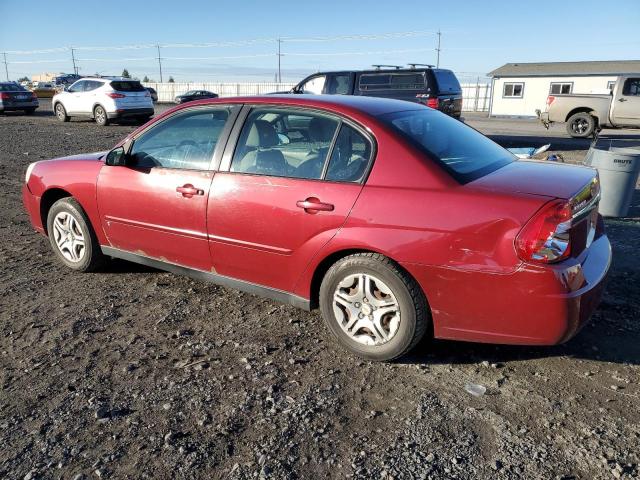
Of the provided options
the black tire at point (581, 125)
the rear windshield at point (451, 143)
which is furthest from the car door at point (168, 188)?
the black tire at point (581, 125)

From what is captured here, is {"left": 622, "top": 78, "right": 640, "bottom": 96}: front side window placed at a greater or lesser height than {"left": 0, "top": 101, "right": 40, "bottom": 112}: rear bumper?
greater

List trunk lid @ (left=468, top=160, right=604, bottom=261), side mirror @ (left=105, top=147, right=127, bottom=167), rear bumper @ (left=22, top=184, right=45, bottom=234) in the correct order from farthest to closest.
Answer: rear bumper @ (left=22, top=184, right=45, bottom=234)
side mirror @ (left=105, top=147, right=127, bottom=167)
trunk lid @ (left=468, top=160, right=604, bottom=261)

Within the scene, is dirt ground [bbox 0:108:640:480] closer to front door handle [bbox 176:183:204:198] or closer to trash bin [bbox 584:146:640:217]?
front door handle [bbox 176:183:204:198]

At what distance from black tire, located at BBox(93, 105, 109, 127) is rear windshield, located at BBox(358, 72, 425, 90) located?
11080mm

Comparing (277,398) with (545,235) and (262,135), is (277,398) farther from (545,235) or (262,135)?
(262,135)

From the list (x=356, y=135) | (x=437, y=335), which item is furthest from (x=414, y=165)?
(x=437, y=335)

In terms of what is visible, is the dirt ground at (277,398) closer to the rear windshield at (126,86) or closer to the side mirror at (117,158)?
the side mirror at (117,158)

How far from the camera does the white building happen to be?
1242 inches

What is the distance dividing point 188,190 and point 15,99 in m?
26.0

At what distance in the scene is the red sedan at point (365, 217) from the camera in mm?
2783

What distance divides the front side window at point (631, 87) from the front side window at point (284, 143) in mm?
16674

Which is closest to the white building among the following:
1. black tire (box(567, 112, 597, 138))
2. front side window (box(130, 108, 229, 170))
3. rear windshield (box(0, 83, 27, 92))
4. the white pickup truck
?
the white pickup truck

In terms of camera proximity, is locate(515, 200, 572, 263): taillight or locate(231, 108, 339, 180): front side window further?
locate(231, 108, 339, 180): front side window

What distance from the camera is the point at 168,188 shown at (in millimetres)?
3941
